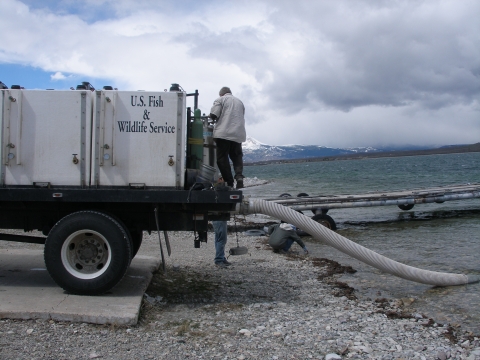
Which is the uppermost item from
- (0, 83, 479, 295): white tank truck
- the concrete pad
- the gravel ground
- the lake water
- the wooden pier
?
(0, 83, 479, 295): white tank truck

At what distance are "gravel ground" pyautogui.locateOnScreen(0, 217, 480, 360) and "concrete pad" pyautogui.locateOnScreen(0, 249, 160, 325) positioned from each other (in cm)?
11

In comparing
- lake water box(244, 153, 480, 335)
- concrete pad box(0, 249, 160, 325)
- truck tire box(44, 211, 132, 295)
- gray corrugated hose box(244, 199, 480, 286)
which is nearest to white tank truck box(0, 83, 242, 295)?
truck tire box(44, 211, 132, 295)

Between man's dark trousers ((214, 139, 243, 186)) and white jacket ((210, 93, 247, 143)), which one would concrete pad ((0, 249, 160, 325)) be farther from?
white jacket ((210, 93, 247, 143))

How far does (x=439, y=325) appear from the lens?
6.59 metres

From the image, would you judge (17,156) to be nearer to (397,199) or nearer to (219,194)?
(219,194)

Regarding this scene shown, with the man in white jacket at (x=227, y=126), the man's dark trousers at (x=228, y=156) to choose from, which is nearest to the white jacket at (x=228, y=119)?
the man in white jacket at (x=227, y=126)

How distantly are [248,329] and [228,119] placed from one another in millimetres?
3223

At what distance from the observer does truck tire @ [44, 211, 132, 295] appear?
244 inches

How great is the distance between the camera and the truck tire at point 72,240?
620cm

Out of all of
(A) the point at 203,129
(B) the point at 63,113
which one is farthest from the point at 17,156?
(A) the point at 203,129

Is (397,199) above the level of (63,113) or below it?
below

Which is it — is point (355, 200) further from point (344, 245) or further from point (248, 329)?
point (248, 329)

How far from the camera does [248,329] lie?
584 cm

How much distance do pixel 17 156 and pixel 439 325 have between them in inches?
247
